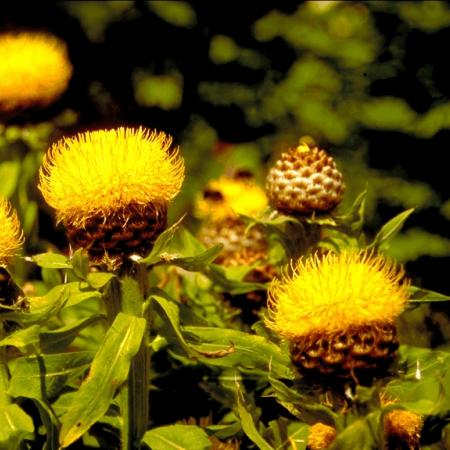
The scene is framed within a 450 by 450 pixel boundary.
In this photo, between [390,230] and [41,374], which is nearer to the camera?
[41,374]

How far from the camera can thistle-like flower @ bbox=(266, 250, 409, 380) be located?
57.0 inches

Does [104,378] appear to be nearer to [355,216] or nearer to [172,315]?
[172,315]

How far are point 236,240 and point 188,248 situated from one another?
31 cm

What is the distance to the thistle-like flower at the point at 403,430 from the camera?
5.29 ft

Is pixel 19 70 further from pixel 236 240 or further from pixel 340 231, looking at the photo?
pixel 340 231

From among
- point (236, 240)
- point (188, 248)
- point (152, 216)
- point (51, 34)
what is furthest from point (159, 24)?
point (152, 216)

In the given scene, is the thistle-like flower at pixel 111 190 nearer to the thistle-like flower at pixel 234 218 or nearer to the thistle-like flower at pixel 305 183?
the thistle-like flower at pixel 305 183

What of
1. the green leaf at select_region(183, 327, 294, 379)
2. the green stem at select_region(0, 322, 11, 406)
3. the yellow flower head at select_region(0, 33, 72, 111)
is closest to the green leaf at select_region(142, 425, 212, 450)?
the green leaf at select_region(183, 327, 294, 379)

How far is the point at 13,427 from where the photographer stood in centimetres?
157

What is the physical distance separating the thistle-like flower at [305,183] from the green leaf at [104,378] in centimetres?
54

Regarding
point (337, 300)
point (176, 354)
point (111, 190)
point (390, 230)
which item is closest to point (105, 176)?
point (111, 190)

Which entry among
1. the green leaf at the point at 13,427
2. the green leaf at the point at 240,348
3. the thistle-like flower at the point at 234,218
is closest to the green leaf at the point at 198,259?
the green leaf at the point at 240,348

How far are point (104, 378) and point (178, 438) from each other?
0.65 ft

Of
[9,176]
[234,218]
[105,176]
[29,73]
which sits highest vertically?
[105,176]
